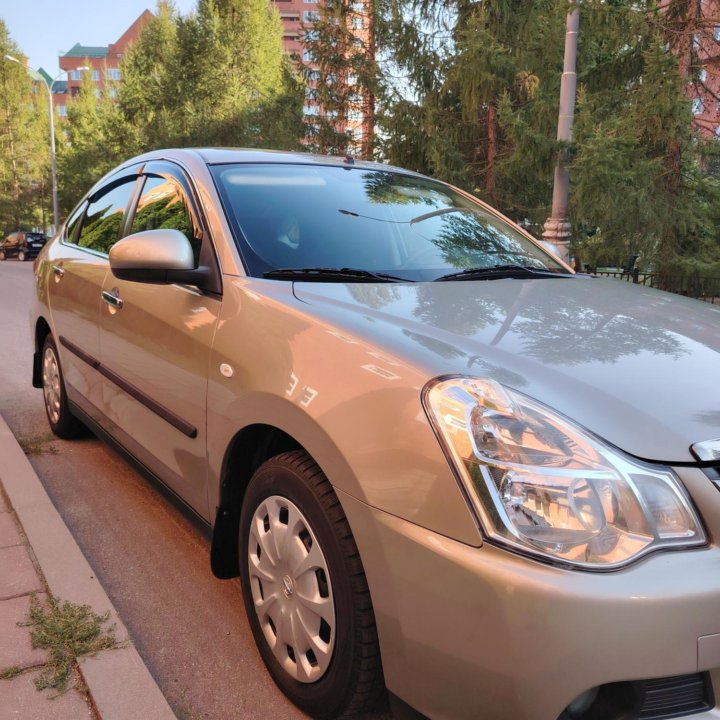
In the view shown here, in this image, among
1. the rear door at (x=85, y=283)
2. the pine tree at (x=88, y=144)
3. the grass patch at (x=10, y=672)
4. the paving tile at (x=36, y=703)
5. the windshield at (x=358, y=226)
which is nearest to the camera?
the paving tile at (x=36, y=703)

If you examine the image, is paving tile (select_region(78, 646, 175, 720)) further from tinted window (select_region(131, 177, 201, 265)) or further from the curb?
tinted window (select_region(131, 177, 201, 265))

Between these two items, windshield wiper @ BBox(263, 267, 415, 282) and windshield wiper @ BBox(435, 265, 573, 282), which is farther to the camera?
windshield wiper @ BBox(435, 265, 573, 282)

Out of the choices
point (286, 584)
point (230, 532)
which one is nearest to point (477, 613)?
point (286, 584)

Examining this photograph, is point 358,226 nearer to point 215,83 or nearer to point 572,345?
point 572,345

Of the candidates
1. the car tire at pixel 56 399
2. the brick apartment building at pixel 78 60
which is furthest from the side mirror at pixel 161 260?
the brick apartment building at pixel 78 60

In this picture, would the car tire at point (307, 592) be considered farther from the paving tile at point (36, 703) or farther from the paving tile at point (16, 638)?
the paving tile at point (16, 638)

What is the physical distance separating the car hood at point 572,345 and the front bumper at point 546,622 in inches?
6.2

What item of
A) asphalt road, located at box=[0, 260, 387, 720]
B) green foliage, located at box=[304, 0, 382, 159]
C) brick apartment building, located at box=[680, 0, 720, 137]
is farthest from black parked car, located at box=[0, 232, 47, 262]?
asphalt road, located at box=[0, 260, 387, 720]

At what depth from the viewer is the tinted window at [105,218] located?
3648 millimetres

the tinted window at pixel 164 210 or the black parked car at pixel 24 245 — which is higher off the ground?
the tinted window at pixel 164 210

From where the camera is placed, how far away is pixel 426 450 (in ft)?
5.09

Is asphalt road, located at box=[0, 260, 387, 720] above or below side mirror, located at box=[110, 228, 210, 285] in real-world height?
below

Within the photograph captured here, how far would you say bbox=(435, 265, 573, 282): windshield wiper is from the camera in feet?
8.64

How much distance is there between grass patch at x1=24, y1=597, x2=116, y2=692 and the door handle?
1.26 meters
